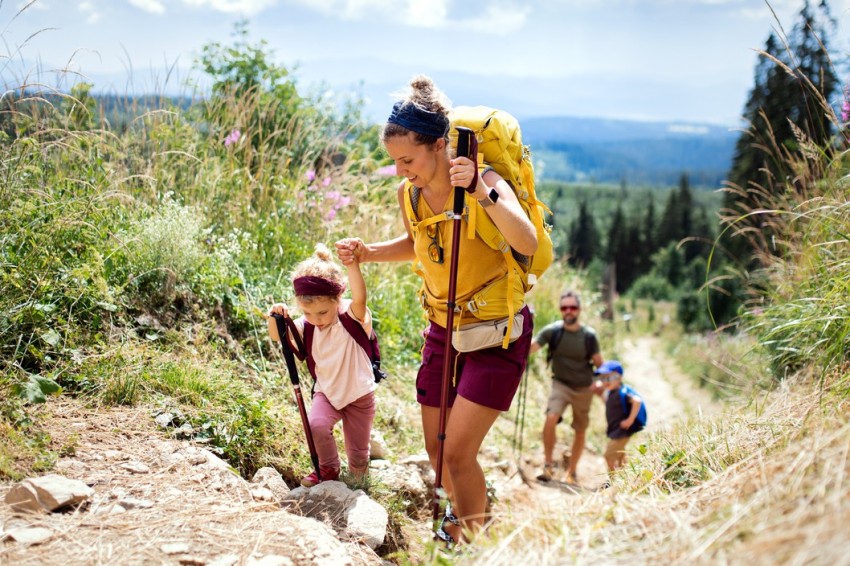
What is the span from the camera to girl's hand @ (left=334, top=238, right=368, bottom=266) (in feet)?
11.9

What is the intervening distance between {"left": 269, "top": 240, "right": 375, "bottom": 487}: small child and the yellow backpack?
0.82 meters

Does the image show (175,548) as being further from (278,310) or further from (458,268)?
(458,268)

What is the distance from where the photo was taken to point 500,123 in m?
3.23

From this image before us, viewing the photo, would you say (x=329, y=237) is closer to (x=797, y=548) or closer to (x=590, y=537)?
(x=590, y=537)

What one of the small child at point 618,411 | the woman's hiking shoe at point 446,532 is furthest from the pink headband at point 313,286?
the small child at point 618,411

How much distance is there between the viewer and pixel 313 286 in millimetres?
3781

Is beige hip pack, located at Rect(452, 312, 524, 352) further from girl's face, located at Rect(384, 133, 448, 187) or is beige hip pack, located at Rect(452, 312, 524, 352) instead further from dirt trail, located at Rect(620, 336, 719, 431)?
dirt trail, located at Rect(620, 336, 719, 431)

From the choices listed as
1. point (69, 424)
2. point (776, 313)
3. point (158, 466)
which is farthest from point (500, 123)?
point (776, 313)

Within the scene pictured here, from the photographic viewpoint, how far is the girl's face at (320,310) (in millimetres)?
3830

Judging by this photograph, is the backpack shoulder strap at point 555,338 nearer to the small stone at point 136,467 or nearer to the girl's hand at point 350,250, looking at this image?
the girl's hand at point 350,250

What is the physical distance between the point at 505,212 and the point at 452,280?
0.44 m

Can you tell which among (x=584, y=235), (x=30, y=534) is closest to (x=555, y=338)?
(x=30, y=534)

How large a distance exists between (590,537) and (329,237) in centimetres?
477

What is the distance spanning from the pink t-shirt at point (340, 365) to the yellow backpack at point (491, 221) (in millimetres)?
918
